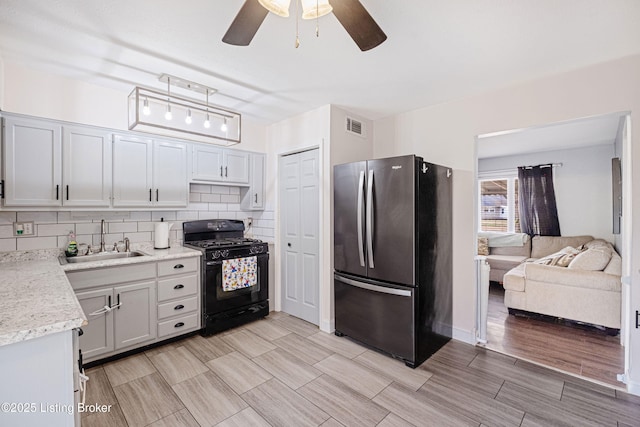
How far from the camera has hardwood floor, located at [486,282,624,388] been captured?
2572mm

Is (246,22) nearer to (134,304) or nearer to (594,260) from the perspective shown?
(134,304)

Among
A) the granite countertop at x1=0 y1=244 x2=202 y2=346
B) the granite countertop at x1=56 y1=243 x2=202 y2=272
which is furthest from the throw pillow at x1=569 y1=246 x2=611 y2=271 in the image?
the granite countertop at x1=0 y1=244 x2=202 y2=346

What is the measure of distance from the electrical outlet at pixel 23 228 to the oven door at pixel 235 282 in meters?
1.54

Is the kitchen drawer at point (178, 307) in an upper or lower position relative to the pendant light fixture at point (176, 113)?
lower

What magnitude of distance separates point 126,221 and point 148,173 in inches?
23.6

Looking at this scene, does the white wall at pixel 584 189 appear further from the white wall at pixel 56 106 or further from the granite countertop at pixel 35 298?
the granite countertop at pixel 35 298

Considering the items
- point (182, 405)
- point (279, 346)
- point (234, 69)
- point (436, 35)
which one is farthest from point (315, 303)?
Answer: point (436, 35)

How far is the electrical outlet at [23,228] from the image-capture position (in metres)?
2.56

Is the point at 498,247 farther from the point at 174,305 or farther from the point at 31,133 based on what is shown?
the point at 31,133

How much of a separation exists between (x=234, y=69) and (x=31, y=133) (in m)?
1.77

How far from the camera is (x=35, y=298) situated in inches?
55.9

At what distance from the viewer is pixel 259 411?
6.67 feet

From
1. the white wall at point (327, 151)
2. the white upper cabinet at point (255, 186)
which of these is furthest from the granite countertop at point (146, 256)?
the white wall at point (327, 151)

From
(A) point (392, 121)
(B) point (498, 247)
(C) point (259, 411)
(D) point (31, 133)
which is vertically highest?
(A) point (392, 121)
